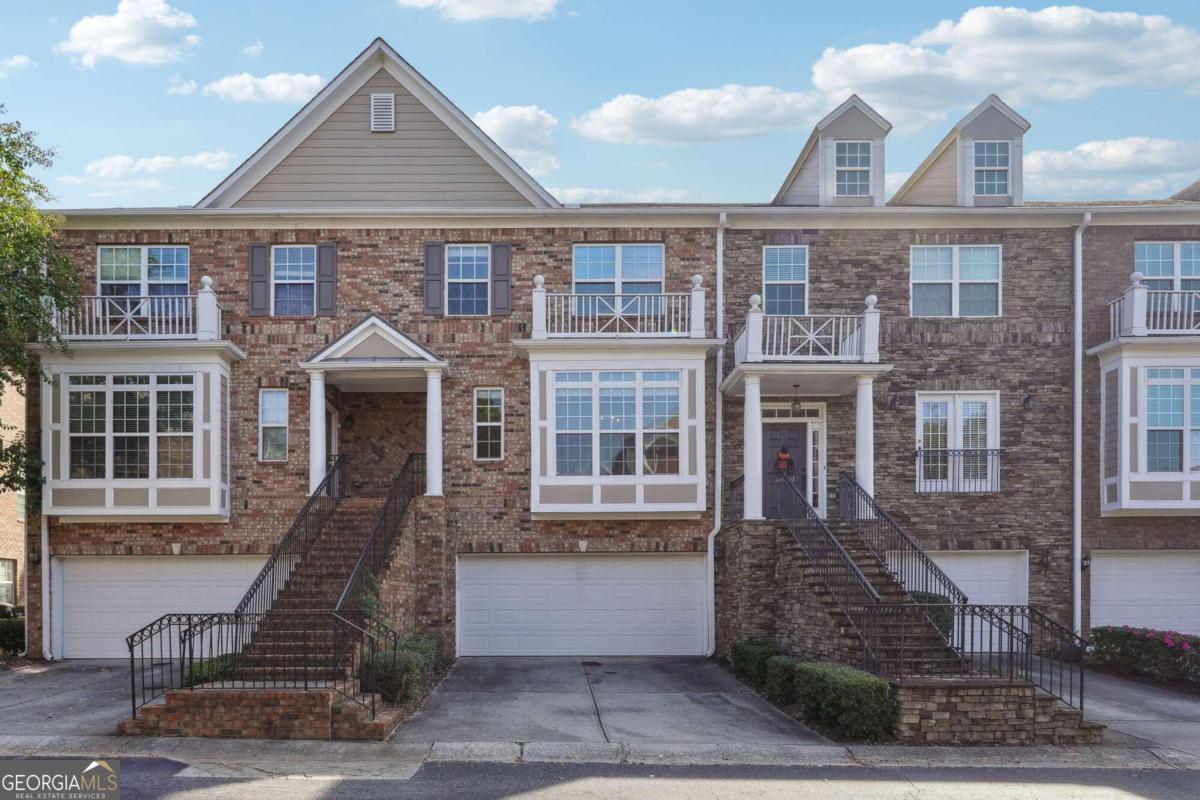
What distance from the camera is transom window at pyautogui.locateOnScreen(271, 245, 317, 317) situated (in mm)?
18812

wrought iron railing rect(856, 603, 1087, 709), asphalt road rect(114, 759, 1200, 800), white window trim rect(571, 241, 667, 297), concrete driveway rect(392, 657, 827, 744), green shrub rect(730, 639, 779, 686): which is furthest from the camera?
white window trim rect(571, 241, 667, 297)

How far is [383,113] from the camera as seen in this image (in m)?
19.1

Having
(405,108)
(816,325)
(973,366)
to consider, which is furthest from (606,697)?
(405,108)

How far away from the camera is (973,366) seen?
18.8 m

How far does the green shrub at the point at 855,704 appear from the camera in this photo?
1155 centimetres

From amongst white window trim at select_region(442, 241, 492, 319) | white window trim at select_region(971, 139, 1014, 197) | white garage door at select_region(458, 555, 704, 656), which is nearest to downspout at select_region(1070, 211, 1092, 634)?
white window trim at select_region(971, 139, 1014, 197)

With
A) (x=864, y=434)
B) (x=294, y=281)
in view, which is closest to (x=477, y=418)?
(x=294, y=281)

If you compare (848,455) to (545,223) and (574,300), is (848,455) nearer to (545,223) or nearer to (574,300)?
(574,300)

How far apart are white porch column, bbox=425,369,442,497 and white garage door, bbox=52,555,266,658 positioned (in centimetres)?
351

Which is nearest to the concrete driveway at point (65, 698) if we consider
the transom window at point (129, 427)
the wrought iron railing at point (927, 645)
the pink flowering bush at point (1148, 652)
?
the transom window at point (129, 427)

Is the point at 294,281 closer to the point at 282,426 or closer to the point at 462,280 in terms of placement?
the point at 282,426

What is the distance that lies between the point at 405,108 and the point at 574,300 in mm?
4980

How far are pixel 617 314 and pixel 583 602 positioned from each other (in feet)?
17.7

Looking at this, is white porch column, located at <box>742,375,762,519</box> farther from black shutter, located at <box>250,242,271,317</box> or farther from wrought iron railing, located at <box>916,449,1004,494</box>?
black shutter, located at <box>250,242,271,317</box>
